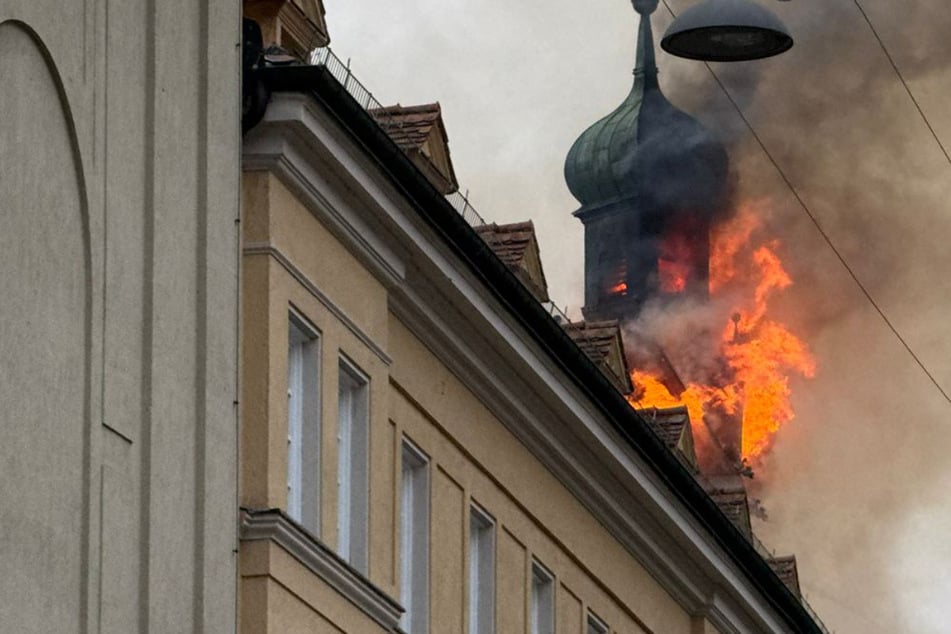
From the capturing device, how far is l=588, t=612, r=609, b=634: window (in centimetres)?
3981

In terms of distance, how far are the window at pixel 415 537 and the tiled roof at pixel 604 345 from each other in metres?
6.18

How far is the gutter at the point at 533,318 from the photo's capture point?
30500 millimetres

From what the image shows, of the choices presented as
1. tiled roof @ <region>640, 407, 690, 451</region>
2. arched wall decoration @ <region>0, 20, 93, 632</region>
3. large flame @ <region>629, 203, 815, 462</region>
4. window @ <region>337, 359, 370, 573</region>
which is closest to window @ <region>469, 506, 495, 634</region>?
window @ <region>337, 359, 370, 573</region>

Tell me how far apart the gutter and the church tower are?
159 ft

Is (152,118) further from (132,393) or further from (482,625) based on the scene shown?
(482,625)

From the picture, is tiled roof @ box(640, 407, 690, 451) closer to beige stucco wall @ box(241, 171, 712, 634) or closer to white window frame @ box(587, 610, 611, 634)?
white window frame @ box(587, 610, 611, 634)

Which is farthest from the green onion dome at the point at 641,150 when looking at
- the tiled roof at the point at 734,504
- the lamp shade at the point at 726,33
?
the lamp shade at the point at 726,33

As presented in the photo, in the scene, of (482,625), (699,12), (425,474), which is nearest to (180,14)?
(425,474)

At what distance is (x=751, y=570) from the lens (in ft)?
144

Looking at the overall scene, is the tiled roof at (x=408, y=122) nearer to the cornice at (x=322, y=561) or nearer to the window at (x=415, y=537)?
the window at (x=415, y=537)

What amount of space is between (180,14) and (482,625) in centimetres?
962

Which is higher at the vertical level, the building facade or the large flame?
the large flame

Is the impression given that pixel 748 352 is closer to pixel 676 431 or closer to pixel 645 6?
pixel 645 6

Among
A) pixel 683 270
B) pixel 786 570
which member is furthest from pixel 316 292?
pixel 683 270
